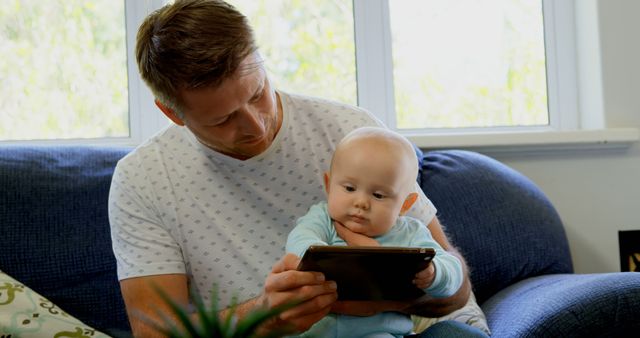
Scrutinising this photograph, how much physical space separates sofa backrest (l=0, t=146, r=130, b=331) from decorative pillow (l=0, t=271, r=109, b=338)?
0.35 feet

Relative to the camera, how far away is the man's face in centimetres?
158

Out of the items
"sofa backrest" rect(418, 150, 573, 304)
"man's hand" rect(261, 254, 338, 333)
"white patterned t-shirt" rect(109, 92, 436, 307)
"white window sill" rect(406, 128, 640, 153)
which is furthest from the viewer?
"white window sill" rect(406, 128, 640, 153)

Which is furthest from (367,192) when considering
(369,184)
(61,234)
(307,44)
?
(307,44)

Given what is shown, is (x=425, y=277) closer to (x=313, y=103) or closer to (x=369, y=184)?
(x=369, y=184)

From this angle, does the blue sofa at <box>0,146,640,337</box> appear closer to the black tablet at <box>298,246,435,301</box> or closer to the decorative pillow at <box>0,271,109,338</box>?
the decorative pillow at <box>0,271,109,338</box>

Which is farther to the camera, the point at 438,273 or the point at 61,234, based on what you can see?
the point at 61,234

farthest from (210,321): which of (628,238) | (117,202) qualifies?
(628,238)

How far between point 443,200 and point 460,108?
722mm

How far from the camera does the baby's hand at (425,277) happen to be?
145cm

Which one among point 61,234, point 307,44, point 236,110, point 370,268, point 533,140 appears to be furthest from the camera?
point 307,44

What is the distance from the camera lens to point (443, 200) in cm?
238

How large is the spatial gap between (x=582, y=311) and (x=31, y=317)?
1.19 meters

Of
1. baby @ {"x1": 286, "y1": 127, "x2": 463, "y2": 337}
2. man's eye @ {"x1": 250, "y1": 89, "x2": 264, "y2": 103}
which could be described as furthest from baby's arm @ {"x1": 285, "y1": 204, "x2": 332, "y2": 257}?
man's eye @ {"x1": 250, "y1": 89, "x2": 264, "y2": 103}

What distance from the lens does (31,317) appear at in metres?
1.94
